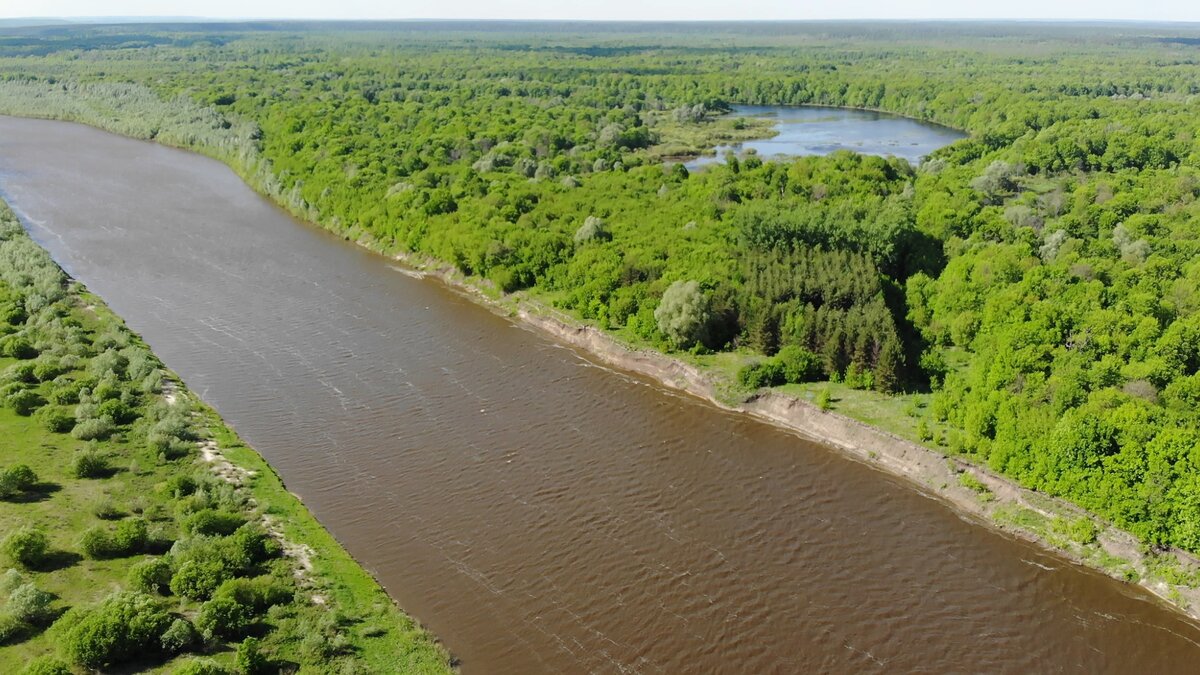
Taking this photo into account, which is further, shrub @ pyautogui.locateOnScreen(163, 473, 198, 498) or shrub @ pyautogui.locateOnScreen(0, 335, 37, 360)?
shrub @ pyautogui.locateOnScreen(0, 335, 37, 360)

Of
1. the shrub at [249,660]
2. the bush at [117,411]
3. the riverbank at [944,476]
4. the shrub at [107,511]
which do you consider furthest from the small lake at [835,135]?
the shrub at [249,660]

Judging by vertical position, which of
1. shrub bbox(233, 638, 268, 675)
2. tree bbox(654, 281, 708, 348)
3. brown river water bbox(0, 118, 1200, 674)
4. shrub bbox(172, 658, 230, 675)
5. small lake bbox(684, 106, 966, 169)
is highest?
small lake bbox(684, 106, 966, 169)

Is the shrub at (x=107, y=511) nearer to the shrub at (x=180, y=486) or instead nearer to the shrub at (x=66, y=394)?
the shrub at (x=180, y=486)

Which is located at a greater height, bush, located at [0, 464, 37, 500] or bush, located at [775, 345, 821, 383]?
bush, located at [775, 345, 821, 383]

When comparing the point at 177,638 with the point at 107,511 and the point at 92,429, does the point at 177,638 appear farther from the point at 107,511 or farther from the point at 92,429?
the point at 92,429

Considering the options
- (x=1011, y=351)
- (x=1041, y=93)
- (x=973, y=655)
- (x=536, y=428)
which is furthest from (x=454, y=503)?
(x=1041, y=93)

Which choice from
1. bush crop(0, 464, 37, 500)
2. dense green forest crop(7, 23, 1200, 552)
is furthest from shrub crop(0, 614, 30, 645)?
dense green forest crop(7, 23, 1200, 552)

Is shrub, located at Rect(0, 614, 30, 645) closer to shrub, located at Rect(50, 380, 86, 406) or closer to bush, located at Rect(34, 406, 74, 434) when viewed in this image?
bush, located at Rect(34, 406, 74, 434)
